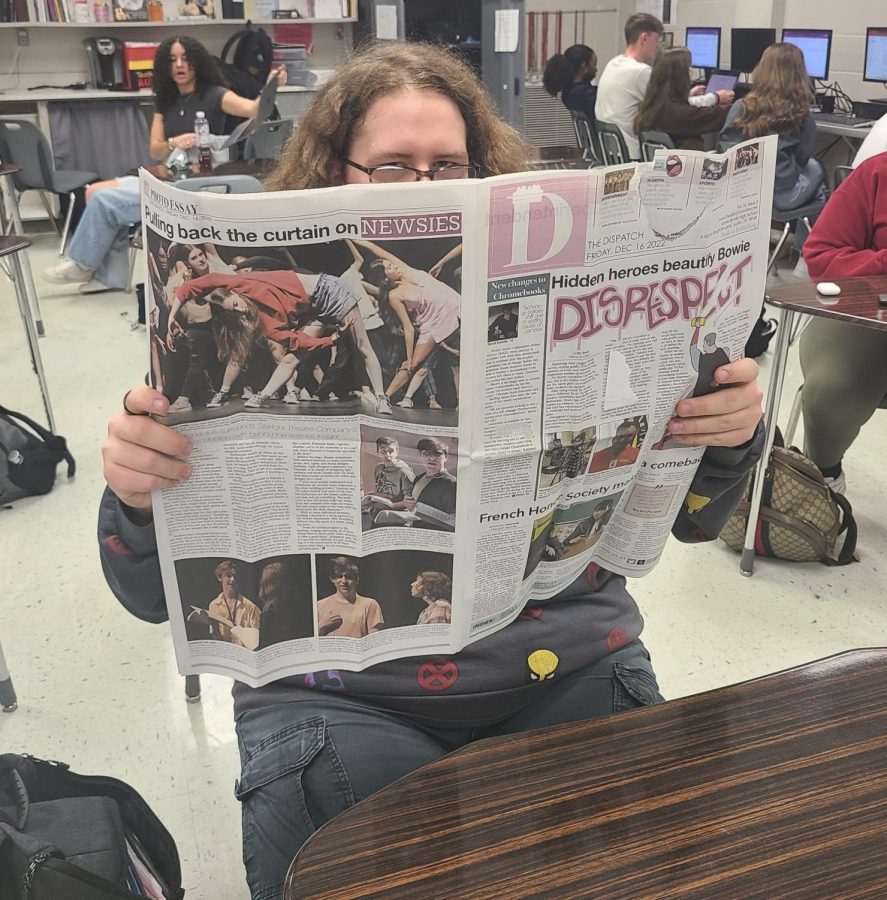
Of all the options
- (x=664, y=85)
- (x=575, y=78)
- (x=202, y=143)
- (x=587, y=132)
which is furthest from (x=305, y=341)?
(x=575, y=78)

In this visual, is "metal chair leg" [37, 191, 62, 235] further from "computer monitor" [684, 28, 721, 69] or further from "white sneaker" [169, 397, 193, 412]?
"white sneaker" [169, 397, 193, 412]

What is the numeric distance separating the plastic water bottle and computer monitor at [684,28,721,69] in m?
3.84

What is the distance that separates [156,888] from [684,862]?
771mm

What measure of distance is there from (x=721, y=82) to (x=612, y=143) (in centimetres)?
109

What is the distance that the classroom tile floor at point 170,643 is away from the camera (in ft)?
5.15

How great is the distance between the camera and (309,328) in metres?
0.72

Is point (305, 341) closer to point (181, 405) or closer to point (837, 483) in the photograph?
point (181, 405)

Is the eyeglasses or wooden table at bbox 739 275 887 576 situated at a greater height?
the eyeglasses

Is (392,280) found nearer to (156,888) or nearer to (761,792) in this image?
(761,792)

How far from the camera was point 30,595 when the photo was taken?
211cm

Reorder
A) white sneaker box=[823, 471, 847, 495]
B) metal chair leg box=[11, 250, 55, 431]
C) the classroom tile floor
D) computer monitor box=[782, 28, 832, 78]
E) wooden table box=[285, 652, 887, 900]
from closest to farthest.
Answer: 1. wooden table box=[285, 652, 887, 900]
2. the classroom tile floor
3. white sneaker box=[823, 471, 847, 495]
4. metal chair leg box=[11, 250, 55, 431]
5. computer monitor box=[782, 28, 832, 78]

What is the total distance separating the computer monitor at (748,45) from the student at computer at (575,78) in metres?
0.95

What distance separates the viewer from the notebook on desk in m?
5.97

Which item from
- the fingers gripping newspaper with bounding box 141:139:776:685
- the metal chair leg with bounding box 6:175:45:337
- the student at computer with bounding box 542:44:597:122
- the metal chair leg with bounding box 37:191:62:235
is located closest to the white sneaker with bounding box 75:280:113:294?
the metal chair leg with bounding box 6:175:45:337
